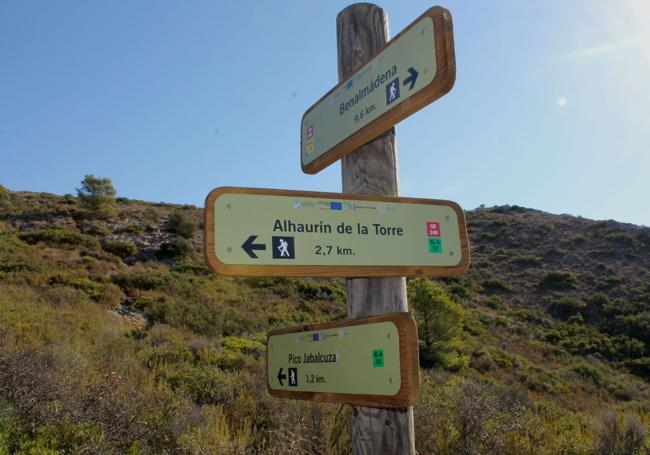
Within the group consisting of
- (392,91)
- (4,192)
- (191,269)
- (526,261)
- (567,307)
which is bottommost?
(567,307)

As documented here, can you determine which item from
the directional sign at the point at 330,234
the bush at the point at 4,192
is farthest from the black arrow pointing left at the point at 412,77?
the bush at the point at 4,192

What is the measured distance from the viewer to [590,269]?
3638 cm

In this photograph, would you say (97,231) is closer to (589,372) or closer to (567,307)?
(589,372)

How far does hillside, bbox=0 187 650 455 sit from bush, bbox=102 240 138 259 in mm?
55

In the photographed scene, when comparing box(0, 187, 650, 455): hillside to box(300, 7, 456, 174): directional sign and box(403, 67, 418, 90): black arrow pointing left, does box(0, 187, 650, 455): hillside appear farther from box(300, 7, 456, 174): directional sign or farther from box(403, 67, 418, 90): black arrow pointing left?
box(403, 67, 418, 90): black arrow pointing left

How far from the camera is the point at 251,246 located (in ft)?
6.14

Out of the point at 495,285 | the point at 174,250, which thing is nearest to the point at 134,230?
the point at 174,250

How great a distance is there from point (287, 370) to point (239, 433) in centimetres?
259

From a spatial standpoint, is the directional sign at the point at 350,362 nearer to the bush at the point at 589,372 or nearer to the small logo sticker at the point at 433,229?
the small logo sticker at the point at 433,229

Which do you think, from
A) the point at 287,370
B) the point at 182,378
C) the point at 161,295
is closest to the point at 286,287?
the point at 161,295

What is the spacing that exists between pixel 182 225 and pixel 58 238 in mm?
7664

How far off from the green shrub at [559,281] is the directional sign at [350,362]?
34.7m

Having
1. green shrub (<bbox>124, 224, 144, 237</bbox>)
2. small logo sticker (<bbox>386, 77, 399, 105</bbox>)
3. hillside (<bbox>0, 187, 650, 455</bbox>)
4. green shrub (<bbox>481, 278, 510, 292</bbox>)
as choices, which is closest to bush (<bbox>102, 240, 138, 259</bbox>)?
hillside (<bbox>0, 187, 650, 455</bbox>)

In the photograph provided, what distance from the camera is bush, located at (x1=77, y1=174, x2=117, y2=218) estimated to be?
3072cm
